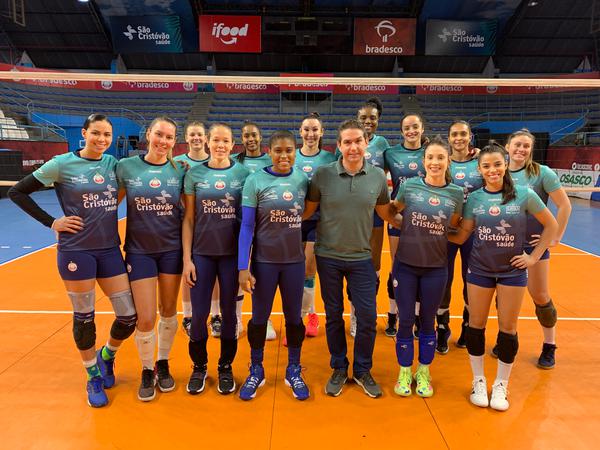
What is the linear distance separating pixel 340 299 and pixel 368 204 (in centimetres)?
72

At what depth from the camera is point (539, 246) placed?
2945 millimetres

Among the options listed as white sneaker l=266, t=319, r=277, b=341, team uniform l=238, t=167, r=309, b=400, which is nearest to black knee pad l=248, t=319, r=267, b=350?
team uniform l=238, t=167, r=309, b=400

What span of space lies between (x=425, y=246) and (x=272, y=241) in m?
1.06

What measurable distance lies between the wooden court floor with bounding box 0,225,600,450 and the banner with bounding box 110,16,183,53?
1917 centimetres

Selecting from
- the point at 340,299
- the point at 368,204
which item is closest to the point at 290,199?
the point at 368,204

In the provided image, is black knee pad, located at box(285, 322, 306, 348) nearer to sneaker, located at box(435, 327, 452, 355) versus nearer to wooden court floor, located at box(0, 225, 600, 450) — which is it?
wooden court floor, located at box(0, 225, 600, 450)

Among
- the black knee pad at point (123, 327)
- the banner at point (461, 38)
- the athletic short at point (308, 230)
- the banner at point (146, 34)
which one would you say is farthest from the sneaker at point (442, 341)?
the banner at point (146, 34)

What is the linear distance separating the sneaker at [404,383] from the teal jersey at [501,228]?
911 mm

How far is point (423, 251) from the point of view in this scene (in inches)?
117

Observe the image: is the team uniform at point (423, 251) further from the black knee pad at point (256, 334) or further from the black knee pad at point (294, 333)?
the black knee pad at point (256, 334)

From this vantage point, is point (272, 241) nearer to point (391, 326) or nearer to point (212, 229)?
point (212, 229)

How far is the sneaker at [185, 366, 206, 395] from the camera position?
10.2 ft

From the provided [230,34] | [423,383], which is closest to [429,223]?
[423,383]

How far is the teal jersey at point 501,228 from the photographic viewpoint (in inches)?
111
